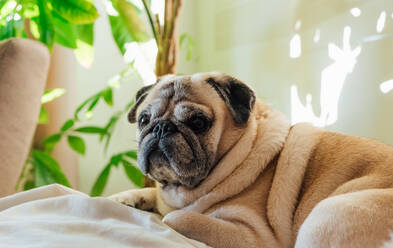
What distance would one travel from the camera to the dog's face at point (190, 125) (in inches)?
41.9

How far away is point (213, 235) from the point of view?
928mm

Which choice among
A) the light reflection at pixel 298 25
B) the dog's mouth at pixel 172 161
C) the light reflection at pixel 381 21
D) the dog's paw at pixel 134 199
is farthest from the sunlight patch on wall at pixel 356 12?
the dog's paw at pixel 134 199

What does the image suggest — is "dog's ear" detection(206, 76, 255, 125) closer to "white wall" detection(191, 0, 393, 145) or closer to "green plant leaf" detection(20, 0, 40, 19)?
"white wall" detection(191, 0, 393, 145)

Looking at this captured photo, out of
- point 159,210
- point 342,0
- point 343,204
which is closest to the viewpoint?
point 343,204

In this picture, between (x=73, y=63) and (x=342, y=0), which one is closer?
(x=342, y=0)

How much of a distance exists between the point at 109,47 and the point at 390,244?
2.31m

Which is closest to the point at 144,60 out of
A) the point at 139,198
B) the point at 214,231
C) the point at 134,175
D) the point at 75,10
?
the point at 75,10

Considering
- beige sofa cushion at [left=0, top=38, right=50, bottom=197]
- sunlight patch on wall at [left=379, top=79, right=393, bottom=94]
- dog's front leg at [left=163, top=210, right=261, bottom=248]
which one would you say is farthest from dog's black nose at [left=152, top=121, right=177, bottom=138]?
sunlight patch on wall at [left=379, top=79, right=393, bottom=94]

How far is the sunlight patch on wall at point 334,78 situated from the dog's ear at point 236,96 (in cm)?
80

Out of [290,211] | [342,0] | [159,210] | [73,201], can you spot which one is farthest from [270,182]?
[342,0]

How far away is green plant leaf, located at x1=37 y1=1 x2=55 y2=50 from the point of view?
5.74 ft

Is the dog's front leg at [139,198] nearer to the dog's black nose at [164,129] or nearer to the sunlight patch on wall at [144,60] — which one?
the dog's black nose at [164,129]

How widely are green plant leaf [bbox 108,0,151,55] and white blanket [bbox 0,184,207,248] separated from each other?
1136 mm

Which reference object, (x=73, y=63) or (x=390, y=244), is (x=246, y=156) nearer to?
(x=390, y=244)
